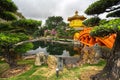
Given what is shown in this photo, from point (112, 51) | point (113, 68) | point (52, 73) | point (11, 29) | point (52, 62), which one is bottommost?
point (52, 73)

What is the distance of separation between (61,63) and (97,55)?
2244mm

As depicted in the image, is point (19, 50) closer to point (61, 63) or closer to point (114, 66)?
point (61, 63)

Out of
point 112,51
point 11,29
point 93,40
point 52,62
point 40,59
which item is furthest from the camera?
point 93,40

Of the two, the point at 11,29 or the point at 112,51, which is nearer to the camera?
the point at 112,51

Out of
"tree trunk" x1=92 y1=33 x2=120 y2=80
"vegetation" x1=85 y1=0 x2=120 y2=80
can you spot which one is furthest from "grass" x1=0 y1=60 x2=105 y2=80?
"tree trunk" x1=92 y1=33 x2=120 y2=80

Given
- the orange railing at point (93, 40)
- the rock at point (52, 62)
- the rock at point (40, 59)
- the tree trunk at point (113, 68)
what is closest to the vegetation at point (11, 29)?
the rock at point (40, 59)

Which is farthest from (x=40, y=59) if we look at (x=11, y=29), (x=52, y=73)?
(x=11, y=29)

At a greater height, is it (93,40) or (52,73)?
(93,40)

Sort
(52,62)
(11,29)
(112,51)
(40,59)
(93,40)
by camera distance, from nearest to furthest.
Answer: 1. (112,51)
2. (52,62)
3. (40,59)
4. (11,29)
5. (93,40)

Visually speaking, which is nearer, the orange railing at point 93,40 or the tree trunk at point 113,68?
the tree trunk at point 113,68

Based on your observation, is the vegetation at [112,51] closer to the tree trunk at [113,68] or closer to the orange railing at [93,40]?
the tree trunk at [113,68]

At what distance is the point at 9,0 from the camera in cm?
1202

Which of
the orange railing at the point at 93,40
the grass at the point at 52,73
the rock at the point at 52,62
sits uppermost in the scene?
the orange railing at the point at 93,40

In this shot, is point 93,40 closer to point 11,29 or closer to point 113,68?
point 11,29
